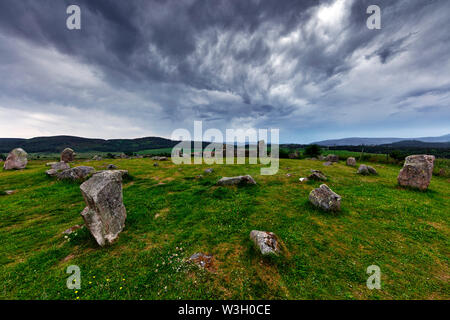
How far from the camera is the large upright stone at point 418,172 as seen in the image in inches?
584

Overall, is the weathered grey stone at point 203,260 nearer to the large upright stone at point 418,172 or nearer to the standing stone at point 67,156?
the large upright stone at point 418,172

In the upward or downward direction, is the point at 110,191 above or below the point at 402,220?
above

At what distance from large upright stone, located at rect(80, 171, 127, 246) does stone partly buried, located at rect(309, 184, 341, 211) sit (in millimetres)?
12763

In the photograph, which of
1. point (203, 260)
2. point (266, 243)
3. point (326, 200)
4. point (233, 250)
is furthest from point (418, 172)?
point (203, 260)

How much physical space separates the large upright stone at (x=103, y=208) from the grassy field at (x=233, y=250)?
556 millimetres

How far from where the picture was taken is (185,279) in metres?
5.66

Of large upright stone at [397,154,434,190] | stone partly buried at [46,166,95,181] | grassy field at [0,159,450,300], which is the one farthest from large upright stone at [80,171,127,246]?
large upright stone at [397,154,434,190]

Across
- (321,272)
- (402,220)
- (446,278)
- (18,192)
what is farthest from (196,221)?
(18,192)

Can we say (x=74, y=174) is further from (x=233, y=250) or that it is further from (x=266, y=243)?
(x=266, y=243)

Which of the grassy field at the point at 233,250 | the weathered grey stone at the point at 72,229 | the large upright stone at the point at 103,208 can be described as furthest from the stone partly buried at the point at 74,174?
the large upright stone at the point at 103,208

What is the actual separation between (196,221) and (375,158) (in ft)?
180
